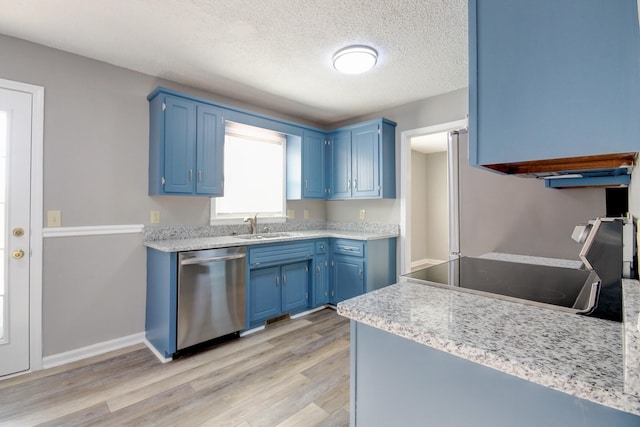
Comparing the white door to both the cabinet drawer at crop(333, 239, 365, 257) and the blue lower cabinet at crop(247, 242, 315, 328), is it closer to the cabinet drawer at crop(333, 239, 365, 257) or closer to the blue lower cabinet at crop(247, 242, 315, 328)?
the blue lower cabinet at crop(247, 242, 315, 328)

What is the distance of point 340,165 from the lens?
3859mm

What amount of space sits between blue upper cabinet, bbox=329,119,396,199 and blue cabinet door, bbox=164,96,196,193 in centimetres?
180

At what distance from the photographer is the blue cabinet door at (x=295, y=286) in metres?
3.15

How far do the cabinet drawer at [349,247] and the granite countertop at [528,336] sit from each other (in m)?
2.29

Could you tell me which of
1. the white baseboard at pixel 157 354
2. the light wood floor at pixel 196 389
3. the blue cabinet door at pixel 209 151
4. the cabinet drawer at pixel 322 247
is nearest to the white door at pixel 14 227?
the light wood floor at pixel 196 389

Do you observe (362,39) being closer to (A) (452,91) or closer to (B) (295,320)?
(A) (452,91)

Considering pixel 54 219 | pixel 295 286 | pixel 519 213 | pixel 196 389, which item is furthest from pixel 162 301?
pixel 519 213

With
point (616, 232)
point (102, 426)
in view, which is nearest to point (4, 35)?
point (102, 426)

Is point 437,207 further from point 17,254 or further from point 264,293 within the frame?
point 17,254

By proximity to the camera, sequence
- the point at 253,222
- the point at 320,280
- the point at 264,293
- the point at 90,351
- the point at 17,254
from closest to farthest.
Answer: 1. the point at 17,254
2. the point at 90,351
3. the point at 264,293
4. the point at 253,222
5. the point at 320,280

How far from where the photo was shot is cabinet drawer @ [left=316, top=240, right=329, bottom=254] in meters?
3.45

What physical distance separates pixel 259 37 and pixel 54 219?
208 cm

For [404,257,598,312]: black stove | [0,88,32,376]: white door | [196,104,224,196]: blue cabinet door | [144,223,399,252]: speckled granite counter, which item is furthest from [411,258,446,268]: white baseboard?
[0,88,32,376]: white door

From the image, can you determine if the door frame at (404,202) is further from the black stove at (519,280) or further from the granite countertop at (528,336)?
the granite countertop at (528,336)
